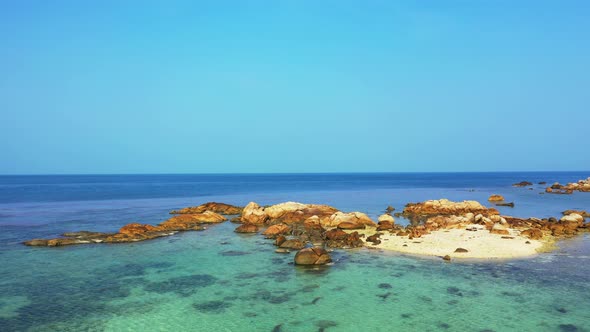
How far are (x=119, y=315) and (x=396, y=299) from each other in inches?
617

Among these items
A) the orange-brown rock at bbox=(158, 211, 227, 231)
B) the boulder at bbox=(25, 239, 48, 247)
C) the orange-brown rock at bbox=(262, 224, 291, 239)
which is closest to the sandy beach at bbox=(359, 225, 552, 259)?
the orange-brown rock at bbox=(262, 224, 291, 239)

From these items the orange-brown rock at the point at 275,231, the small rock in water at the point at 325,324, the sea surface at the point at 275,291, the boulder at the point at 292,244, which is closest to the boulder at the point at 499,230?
the sea surface at the point at 275,291

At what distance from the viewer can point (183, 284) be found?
26.7 meters

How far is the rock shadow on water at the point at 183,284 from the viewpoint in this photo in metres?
25.1

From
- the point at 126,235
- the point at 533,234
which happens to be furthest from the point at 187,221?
the point at 533,234

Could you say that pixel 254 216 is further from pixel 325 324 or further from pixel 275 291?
pixel 325 324

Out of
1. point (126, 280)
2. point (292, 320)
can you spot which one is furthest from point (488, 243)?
point (126, 280)

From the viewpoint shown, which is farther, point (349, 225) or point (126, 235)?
point (349, 225)

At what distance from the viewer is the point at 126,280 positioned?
27.5 meters

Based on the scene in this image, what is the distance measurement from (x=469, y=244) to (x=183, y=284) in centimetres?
2687

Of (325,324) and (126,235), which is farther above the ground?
(126,235)

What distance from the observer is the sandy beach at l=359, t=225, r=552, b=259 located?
34.6 meters

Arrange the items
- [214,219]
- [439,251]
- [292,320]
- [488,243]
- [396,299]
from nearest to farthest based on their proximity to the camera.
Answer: [292,320]
[396,299]
[439,251]
[488,243]
[214,219]

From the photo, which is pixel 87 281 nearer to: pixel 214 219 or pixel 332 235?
pixel 332 235
